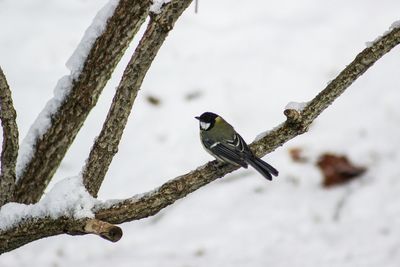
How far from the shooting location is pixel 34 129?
3891mm

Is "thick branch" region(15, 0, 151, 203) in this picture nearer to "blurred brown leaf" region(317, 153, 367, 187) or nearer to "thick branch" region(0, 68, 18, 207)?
"thick branch" region(0, 68, 18, 207)

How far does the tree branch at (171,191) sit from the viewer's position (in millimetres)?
3027

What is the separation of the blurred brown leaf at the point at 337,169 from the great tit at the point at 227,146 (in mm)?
1665

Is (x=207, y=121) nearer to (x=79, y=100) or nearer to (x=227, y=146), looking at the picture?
(x=227, y=146)

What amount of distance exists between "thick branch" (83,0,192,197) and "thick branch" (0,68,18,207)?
1.12 feet

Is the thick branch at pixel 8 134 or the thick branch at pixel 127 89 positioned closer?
the thick branch at pixel 8 134

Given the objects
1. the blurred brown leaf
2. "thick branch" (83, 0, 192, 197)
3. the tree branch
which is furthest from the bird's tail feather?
the blurred brown leaf

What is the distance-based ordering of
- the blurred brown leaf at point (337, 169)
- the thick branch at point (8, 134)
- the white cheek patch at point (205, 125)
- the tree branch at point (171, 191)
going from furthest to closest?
the blurred brown leaf at point (337, 169), the white cheek patch at point (205, 125), the thick branch at point (8, 134), the tree branch at point (171, 191)

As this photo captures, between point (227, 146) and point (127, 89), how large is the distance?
2.93 feet

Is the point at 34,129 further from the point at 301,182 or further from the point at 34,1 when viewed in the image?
the point at 34,1

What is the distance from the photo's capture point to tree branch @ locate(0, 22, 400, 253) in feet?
9.93

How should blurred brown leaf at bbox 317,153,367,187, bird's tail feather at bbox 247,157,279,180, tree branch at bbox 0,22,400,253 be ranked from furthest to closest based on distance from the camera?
blurred brown leaf at bbox 317,153,367,187 → bird's tail feather at bbox 247,157,279,180 → tree branch at bbox 0,22,400,253

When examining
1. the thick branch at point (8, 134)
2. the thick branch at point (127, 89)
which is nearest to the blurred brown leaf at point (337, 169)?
the thick branch at point (127, 89)

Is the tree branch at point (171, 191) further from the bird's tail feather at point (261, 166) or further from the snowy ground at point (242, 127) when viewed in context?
the snowy ground at point (242, 127)
